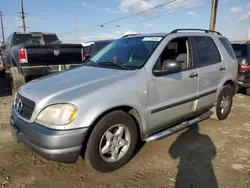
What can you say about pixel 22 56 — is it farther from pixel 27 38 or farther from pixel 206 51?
pixel 206 51

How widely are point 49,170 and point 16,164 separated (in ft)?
1.72

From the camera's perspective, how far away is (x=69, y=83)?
2799 millimetres

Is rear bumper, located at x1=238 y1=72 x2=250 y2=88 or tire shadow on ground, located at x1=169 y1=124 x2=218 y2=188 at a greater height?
rear bumper, located at x1=238 y1=72 x2=250 y2=88

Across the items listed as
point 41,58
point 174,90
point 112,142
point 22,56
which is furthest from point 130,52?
point 22,56

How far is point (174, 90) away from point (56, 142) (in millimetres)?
1879

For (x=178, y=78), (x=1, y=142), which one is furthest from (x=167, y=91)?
(x=1, y=142)

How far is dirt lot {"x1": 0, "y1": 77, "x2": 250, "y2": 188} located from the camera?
268 centimetres

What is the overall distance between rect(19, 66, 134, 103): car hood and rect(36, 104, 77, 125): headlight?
108 mm

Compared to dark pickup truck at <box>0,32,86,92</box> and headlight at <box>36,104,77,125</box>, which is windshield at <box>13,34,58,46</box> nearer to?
dark pickup truck at <box>0,32,86,92</box>

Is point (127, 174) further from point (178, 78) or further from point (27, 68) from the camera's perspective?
point (27, 68)

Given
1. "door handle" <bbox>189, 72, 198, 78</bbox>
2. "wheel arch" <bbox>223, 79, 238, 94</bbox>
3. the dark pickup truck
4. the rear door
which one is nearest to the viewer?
"door handle" <bbox>189, 72, 198, 78</bbox>

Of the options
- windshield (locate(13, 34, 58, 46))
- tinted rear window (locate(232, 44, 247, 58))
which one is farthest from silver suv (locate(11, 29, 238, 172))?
windshield (locate(13, 34, 58, 46))

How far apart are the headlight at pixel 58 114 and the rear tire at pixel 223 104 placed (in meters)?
3.23

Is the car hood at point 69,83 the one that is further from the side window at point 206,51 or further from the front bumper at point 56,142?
the side window at point 206,51
